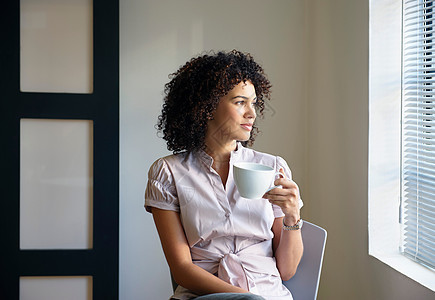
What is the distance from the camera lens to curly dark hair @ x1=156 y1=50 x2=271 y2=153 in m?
1.53

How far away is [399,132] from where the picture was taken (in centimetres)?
185

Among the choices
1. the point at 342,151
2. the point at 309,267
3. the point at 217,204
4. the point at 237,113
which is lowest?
the point at 309,267

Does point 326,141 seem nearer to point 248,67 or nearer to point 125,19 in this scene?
point 248,67

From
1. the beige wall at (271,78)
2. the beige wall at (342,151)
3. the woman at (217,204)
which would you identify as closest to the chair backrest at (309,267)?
the woman at (217,204)

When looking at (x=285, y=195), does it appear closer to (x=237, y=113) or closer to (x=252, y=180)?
(x=252, y=180)

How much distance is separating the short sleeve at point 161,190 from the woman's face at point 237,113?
0.23m

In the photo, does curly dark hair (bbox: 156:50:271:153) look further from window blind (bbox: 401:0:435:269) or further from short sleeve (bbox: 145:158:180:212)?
window blind (bbox: 401:0:435:269)

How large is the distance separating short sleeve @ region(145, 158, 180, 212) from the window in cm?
83

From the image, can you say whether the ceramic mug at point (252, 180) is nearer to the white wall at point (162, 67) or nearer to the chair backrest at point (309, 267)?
the chair backrest at point (309, 267)

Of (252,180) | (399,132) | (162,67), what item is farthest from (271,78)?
(252,180)

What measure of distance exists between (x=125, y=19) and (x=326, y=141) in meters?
1.22

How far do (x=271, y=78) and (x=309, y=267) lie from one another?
1.31 metres

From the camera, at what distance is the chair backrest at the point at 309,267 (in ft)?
5.03
